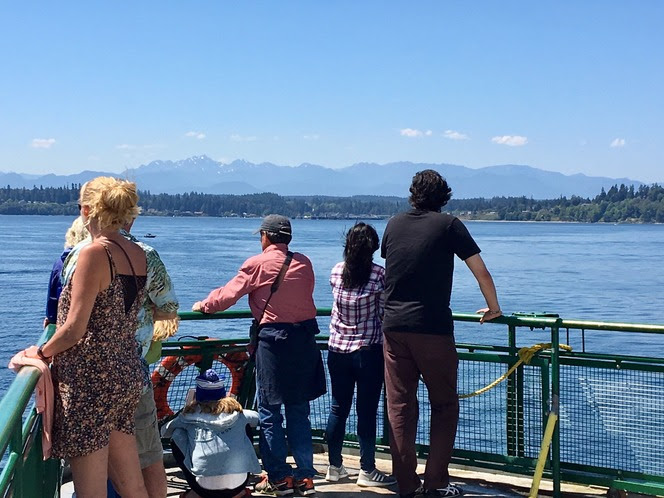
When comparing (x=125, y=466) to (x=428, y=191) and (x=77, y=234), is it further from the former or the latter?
(x=428, y=191)

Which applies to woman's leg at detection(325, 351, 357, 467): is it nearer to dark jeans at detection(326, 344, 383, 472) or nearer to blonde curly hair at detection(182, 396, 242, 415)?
dark jeans at detection(326, 344, 383, 472)

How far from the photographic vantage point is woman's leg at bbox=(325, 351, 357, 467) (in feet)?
18.0

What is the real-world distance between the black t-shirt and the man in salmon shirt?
580mm

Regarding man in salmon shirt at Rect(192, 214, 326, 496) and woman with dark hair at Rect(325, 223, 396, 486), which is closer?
man in salmon shirt at Rect(192, 214, 326, 496)

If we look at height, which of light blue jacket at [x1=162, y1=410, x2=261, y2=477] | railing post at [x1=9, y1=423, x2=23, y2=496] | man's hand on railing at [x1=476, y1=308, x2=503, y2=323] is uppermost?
man's hand on railing at [x1=476, y1=308, x2=503, y2=323]

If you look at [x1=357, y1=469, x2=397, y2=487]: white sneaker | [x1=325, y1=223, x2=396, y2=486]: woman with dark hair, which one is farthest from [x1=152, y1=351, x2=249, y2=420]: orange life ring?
[x1=357, y1=469, x2=397, y2=487]: white sneaker

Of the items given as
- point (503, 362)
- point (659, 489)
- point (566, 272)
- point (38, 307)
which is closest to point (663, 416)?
point (659, 489)

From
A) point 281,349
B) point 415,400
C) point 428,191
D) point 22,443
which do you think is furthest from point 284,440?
point 22,443

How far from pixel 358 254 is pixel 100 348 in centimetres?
222

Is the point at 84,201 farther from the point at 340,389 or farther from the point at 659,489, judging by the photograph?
the point at 659,489

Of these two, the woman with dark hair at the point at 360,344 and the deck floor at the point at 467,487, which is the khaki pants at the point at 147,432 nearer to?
the deck floor at the point at 467,487

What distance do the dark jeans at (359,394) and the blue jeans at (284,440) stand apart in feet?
0.85

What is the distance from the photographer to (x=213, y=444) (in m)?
4.82

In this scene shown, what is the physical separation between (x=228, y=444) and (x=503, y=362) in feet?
5.93
